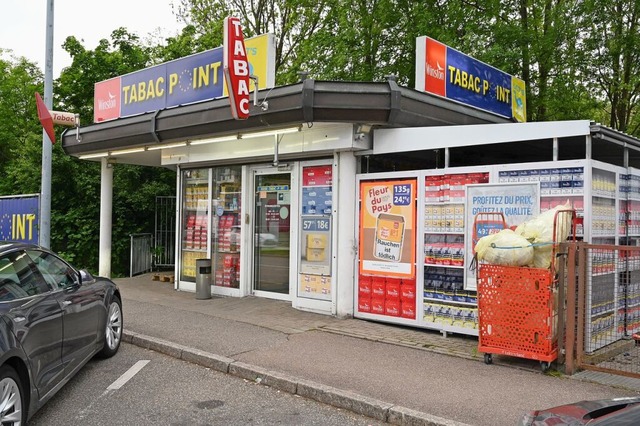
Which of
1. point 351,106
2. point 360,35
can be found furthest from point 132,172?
point 351,106

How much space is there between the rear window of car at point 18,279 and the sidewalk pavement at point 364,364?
2174 millimetres

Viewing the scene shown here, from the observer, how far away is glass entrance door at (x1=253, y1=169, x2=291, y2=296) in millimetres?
9836

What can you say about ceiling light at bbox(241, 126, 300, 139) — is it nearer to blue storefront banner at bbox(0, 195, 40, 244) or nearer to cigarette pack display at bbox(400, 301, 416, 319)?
cigarette pack display at bbox(400, 301, 416, 319)

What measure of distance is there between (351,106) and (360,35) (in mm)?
11245

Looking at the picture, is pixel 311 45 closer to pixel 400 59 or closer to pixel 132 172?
pixel 400 59

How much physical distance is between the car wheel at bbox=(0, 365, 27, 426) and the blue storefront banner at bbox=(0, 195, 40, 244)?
9790mm

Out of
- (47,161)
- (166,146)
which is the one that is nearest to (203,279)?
(166,146)

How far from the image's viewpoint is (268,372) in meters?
5.71

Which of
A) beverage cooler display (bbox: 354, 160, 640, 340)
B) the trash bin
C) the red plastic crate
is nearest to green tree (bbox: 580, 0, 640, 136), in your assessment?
beverage cooler display (bbox: 354, 160, 640, 340)

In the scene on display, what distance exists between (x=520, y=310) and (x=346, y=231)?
10.9ft

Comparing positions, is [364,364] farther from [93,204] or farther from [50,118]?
[93,204]

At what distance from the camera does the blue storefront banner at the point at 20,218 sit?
12.8m

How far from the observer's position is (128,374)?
19.4ft

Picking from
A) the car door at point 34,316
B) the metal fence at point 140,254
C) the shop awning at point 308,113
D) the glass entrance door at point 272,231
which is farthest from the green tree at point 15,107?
the car door at point 34,316
